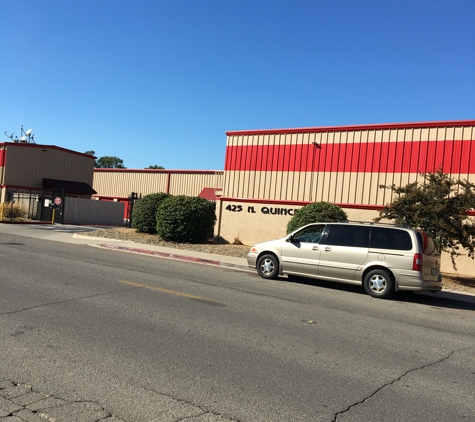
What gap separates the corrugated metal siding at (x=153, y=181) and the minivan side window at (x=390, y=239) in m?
31.3

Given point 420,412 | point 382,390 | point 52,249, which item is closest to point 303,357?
point 382,390

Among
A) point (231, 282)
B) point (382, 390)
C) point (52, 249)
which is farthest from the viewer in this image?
point (52, 249)

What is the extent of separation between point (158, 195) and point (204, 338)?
1773cm

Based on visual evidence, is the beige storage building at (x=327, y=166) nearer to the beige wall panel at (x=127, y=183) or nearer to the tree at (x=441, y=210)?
the tree at (x=441, y=210)

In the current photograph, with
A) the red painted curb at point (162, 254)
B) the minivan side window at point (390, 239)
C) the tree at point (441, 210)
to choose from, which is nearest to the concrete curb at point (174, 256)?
the red painted curb at point (162, 254)

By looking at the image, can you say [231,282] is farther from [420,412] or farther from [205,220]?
[205,220]

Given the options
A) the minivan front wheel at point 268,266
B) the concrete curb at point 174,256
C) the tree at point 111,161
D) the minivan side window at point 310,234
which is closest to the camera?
the minivan side window at point 310,234

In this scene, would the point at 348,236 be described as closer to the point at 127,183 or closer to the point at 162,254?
the point at 162,254

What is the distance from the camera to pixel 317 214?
1794cm

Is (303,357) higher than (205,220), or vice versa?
(205,220)

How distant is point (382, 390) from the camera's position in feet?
16.0

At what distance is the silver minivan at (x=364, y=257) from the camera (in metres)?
10.8

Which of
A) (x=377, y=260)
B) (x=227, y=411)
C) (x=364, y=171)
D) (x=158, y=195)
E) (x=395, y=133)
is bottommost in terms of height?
(x=227, y=411)

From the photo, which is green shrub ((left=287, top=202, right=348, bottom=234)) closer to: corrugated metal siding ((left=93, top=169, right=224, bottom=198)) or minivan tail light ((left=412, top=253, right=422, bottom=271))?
minivan tail light ((left=412, top=253, right=422, bottom=271))
